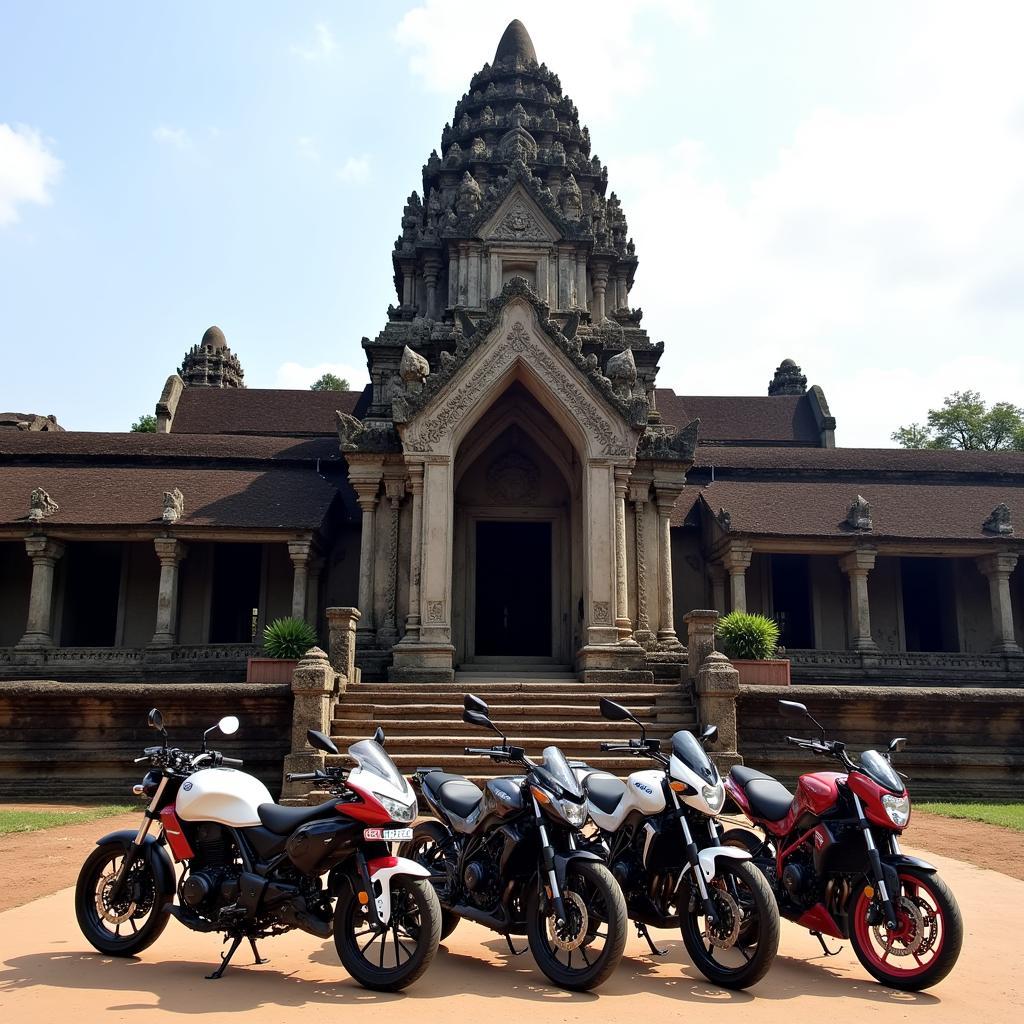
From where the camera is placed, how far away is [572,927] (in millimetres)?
5094

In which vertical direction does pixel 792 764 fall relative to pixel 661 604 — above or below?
below

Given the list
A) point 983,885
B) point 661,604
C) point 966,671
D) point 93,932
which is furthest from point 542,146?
point 93,932

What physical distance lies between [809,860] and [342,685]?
841 centimetres

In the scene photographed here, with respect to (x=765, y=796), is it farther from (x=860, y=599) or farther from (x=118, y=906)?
(x=860, y=599)

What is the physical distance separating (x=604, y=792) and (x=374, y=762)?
1606 millimetres

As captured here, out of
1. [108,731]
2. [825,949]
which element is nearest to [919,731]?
[825,949]

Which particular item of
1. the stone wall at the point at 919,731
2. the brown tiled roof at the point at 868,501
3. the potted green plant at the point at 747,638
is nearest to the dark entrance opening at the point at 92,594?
the brown tiled roof at the point at 868,501

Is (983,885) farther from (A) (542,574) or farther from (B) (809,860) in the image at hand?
(A) (542,574)

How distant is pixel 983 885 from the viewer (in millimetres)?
7906

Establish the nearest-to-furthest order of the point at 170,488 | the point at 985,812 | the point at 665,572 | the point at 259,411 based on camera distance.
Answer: the point at 985,812 < the point at 665,572 < the point at 170,488 < the point at 259,411

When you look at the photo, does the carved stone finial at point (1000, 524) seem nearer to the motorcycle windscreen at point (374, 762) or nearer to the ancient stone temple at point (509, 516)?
the ancient stone temple at point (509, 516)

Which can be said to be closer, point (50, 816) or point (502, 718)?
point (50, 816)

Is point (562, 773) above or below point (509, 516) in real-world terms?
below

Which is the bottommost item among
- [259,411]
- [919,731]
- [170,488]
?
[919,731]
